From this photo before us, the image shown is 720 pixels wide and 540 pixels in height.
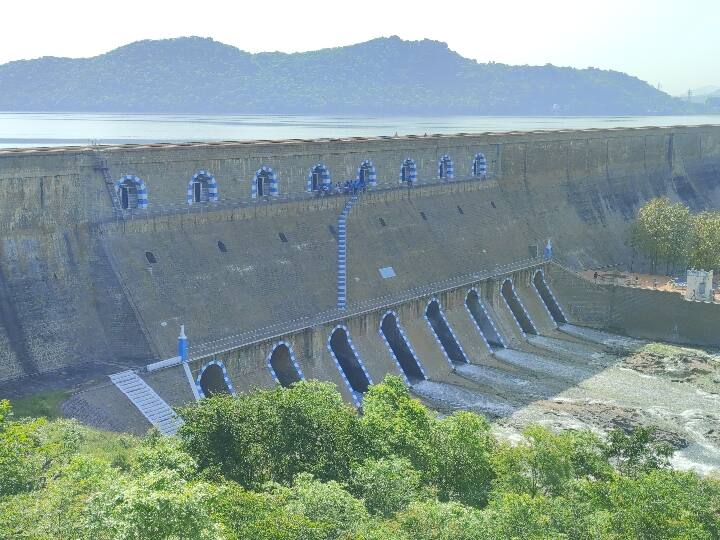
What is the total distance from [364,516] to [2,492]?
745cm

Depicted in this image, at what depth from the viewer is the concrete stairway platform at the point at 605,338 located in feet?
161

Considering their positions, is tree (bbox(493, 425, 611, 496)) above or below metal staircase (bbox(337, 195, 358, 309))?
below

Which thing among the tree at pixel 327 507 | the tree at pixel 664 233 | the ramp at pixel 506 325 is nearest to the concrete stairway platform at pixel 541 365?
the ramp at pixel 506 325

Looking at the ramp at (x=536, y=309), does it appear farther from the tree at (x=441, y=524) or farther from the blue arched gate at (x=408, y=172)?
the tree at (x=441, y=524)

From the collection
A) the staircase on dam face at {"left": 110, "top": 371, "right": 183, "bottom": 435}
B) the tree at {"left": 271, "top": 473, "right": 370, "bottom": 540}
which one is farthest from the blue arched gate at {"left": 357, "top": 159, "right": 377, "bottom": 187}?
the tree at {"left": 271, "top": 473, "right": 370, "bottom": 540}

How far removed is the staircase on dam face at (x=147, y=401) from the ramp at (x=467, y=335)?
18.5 metres

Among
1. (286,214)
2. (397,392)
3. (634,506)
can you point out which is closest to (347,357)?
(286,214)

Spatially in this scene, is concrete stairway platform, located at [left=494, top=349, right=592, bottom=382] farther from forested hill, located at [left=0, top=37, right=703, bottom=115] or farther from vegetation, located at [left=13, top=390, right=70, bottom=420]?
forested hill, located at [left=0, top=37, right=703, bottom=115]

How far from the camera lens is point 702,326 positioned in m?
49.7

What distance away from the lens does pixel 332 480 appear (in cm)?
2089

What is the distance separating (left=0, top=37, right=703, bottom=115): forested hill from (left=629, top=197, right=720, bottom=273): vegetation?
305 feet

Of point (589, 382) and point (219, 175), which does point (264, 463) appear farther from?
point (589, 382)

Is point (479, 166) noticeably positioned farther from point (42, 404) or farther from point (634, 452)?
point (42, 404)

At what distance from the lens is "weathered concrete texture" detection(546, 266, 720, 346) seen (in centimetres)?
4969
